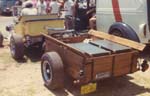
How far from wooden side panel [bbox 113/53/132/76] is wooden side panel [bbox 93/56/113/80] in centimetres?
13

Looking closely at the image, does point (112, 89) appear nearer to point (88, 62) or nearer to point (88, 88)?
point (88, 88)

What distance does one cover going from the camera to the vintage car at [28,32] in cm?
805

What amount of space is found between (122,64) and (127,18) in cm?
317

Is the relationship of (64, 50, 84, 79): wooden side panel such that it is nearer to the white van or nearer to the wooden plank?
the wooden plank

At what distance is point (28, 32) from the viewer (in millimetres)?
8234

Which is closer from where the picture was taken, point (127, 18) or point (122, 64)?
point (122, 64)

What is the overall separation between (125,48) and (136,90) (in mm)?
965

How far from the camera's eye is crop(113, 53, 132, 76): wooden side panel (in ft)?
18.0

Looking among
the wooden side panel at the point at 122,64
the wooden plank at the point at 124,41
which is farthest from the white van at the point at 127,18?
the wooden side panel at the point at 122,64

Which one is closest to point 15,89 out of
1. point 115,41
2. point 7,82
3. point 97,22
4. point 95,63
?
point 7,82

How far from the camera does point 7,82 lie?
259 inches

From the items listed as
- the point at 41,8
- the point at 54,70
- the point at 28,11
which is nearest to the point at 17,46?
the point at 28,11

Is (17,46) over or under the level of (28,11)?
under

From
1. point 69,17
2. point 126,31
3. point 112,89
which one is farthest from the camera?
point 69,17
